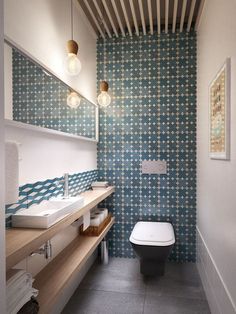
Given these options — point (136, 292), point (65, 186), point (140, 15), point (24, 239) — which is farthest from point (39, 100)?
point (136, 292)

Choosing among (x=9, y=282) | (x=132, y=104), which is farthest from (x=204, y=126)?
(x=9, y=282)

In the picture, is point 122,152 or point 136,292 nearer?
point 136,292

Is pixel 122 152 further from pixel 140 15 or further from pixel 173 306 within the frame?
pixel 173 306

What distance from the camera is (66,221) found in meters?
1.59

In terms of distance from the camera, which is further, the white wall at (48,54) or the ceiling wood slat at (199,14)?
the ceiling wood slat at (199,14)

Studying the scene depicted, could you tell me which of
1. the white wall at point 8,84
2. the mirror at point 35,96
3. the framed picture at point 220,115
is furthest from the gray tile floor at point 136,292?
the white wall at point 8,84

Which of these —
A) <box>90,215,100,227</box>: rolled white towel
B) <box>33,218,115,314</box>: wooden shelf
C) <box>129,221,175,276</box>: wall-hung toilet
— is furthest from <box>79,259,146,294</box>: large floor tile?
<box>90,215,100,227</box>: rolled white towel

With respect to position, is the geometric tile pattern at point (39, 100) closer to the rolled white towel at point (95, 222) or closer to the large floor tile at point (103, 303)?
the rolled white towel at point (95, 222)

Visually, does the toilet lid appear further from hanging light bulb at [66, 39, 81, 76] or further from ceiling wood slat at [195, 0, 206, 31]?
ceiling wood slat at [195, 0, 206, 31]

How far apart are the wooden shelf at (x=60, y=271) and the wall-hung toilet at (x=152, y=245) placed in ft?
1.28

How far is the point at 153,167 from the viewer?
3.02m

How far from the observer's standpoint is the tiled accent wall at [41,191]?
1.54m

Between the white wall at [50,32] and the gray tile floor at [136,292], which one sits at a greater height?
the white wall at [50,32]

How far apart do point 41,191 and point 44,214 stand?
0.31 meters
